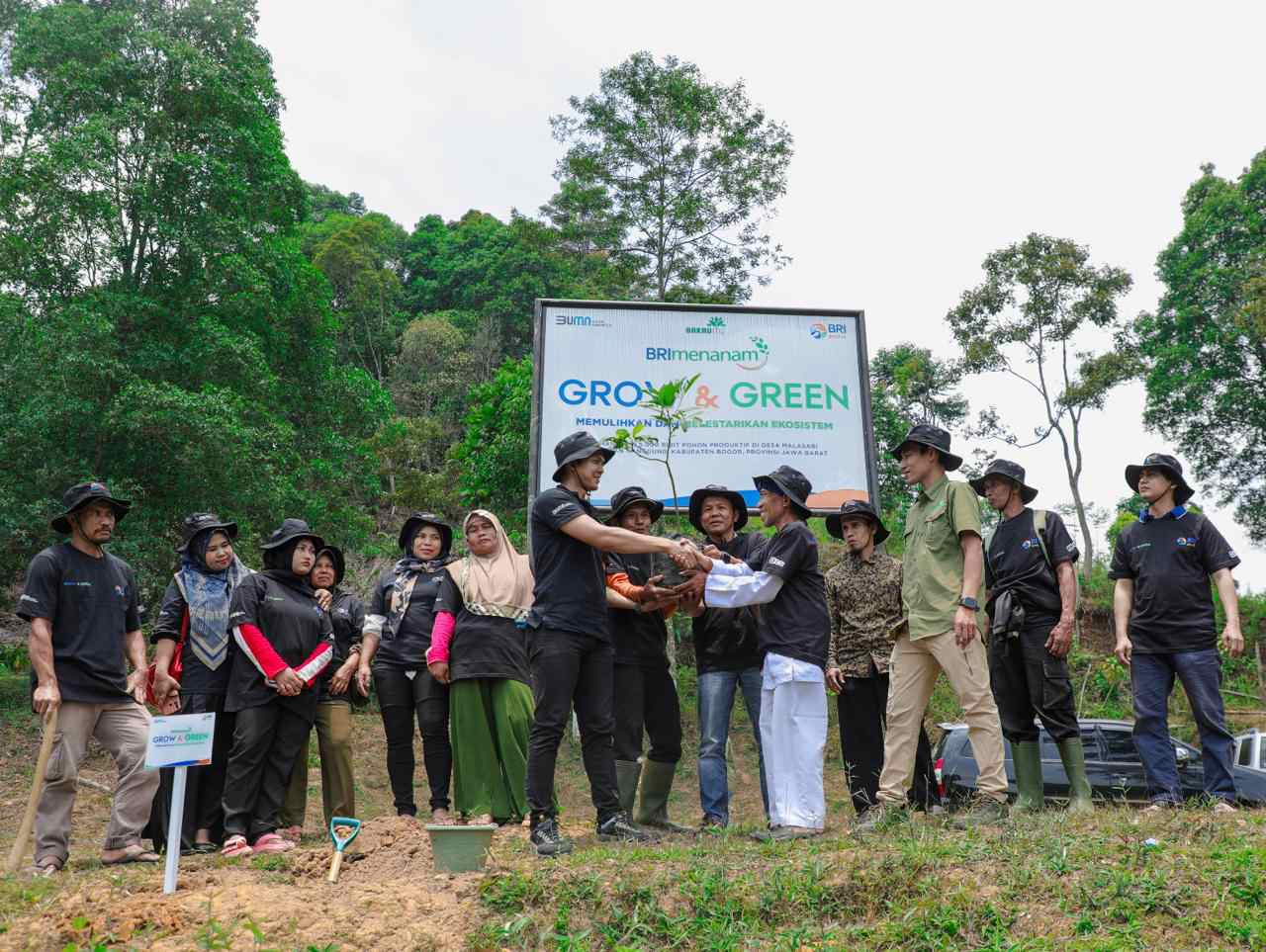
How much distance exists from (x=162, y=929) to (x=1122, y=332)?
21.6 metres

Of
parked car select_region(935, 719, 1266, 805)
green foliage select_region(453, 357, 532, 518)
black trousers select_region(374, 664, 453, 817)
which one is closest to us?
black trousers select_region(374, 664, 453, 817)

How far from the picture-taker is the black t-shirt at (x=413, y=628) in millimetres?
6098

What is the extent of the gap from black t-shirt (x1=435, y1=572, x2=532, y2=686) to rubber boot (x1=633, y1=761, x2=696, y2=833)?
0.84m

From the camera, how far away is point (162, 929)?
3.57 m

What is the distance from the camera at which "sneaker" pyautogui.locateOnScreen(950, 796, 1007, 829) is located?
4.93 metres

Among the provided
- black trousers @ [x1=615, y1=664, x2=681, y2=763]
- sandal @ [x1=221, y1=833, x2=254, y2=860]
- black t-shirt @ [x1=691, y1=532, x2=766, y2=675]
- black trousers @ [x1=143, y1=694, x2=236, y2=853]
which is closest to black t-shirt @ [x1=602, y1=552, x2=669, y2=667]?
black trousers @ [x1=615, y1=664, x2=681, y2=763]

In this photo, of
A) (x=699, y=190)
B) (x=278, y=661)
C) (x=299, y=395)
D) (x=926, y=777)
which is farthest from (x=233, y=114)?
(x=926, y=777)

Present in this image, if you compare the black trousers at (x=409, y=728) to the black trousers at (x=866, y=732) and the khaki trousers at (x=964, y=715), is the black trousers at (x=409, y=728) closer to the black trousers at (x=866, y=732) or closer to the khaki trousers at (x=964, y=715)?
the black trousers at (x=866, y=732)

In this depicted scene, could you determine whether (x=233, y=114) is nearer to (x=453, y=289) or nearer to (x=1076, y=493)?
(x=1076, y=493)

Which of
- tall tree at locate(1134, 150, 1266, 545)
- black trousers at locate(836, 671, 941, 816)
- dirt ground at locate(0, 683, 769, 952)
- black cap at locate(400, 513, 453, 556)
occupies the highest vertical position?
tall tree at locate(1134, 150, 1266, 545)

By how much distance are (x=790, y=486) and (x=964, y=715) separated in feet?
4.57

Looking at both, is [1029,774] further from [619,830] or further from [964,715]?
[619,830]

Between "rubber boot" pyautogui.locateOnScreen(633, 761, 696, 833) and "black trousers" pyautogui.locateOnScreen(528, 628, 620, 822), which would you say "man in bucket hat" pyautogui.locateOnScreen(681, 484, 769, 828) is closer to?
"rubber boot" pyautogui.locateOnScreen(633, 761, 696, 833)

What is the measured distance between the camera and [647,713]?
227 inches
